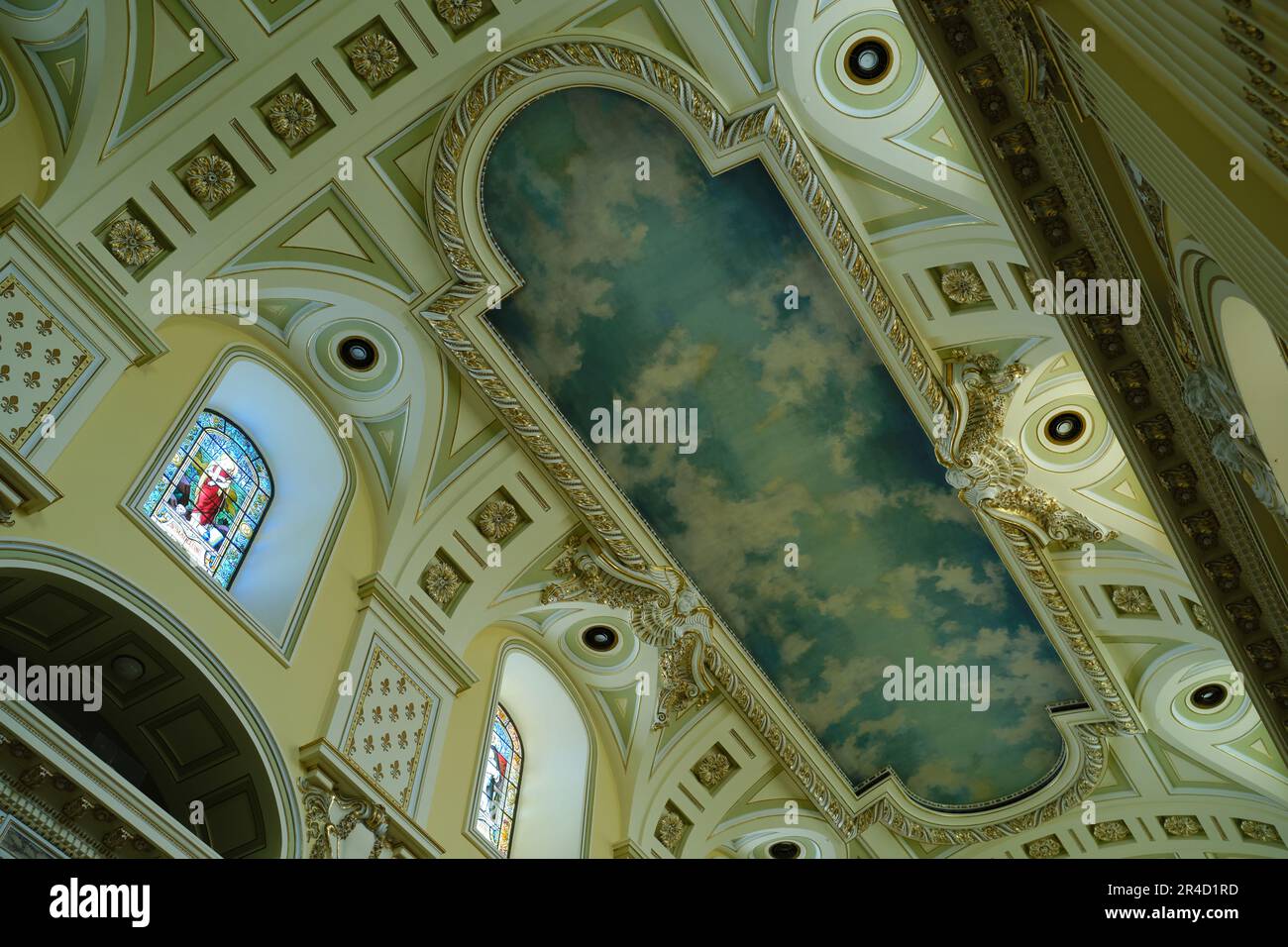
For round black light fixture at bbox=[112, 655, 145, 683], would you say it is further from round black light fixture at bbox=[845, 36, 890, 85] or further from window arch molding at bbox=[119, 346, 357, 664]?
round black light fixture at bbox=[845, 36, 890, 85]

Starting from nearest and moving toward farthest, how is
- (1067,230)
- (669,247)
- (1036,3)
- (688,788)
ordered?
(1036,3) → (1067,230) → (669,247) → (688,788)

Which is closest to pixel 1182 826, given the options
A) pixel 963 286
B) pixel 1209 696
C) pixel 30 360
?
pixel 1209 696

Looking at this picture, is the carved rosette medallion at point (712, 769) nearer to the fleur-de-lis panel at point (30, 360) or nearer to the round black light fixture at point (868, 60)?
the round black light fixture at point (868, 60)

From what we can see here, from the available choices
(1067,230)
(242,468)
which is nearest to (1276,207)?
(1067,230)

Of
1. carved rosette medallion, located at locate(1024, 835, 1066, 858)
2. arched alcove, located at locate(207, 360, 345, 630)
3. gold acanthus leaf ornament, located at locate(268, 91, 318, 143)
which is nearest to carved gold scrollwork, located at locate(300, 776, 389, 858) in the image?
arched alcove, located at locate(207, 360, 345, 630)

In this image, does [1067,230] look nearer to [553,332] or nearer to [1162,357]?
[1162,357]
